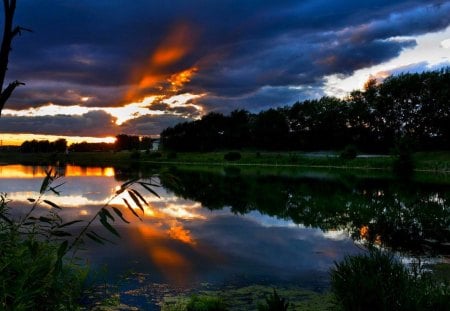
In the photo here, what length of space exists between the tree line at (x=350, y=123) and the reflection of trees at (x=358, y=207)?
42210 mm

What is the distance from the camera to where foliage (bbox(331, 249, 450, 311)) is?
30.1 feet

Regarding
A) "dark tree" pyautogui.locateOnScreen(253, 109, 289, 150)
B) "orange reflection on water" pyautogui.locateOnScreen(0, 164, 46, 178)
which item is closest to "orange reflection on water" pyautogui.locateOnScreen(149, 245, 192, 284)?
"orange reflection on water" pyautogui.locateOnScreen(0, 164, 46, 178)

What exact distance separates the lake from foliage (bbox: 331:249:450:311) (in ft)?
12.1

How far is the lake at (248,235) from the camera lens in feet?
49.5

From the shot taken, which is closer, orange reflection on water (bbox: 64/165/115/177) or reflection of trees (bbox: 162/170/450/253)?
reflection of trees (bbox: 162/170/450/253)

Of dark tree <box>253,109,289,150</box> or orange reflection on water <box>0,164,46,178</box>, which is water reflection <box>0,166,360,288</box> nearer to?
orange reflection on water <box>0,164,46,178</box>

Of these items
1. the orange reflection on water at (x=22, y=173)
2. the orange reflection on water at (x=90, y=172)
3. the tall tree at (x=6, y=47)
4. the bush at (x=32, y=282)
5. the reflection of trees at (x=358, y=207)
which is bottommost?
the reflection of trees at (x=358, y=207)

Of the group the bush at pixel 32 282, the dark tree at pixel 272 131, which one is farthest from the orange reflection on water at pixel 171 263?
the dark tree at pixel 272 131

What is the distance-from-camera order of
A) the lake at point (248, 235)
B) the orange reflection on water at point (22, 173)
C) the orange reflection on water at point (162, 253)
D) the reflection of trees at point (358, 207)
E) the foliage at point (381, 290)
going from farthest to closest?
the orange reflection on water at point (22, 173)
the reflection of trees at point (358, 207)
the orange reflection on water at point (162, 253)
the lake at point (248, 235)
the foliage at point (381, 290)

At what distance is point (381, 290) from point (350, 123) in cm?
13139

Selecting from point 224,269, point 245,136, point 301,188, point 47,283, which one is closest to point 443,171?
point 301,188

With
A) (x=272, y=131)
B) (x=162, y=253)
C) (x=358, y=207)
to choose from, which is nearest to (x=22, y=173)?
(x=358, y=207)

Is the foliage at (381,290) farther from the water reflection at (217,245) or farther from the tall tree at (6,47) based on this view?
the tall tree at (6,47)

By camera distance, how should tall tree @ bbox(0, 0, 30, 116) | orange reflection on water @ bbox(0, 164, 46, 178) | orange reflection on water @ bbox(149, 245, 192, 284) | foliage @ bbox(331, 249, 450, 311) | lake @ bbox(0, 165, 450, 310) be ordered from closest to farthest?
tall tree @ bbox(0, 0, 30, 116) < foliage @ bbox(331, 249, 450, 311) < lake @ bbox(0, 165, 450, 310) < orange reflection on water @ bbox(149, 245, 192, 284) < orange reflection on water @ bbox(0, 164, 46, 178)
